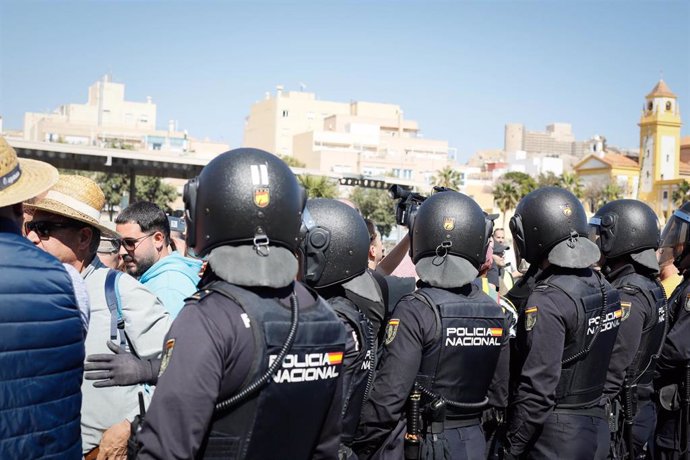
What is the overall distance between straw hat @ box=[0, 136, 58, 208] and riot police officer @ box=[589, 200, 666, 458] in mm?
4465

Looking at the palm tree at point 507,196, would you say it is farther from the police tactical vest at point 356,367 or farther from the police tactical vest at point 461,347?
the police tactical vest at point 356,367

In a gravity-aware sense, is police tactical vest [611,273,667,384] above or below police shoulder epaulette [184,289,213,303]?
below

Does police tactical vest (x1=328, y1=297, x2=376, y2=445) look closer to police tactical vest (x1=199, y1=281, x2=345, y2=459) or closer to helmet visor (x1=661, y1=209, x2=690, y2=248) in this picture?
police tactical vest (x1=199, y1=281, x2=345, y2=459)

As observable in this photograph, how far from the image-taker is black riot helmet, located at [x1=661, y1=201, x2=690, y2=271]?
7074 mm

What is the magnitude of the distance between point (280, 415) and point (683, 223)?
5528 millimetres

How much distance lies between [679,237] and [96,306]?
5.43m

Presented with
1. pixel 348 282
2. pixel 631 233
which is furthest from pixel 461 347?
pixel 631 233

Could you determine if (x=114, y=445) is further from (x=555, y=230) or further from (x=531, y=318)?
(x=555, y=230)

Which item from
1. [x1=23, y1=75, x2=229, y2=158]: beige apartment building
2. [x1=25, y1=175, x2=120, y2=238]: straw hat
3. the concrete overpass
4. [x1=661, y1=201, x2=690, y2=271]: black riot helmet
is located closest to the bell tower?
[x1=23, y1=75, x2=229, y2=158]: beige apartment building

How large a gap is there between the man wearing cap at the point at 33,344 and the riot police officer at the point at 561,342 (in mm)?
3005

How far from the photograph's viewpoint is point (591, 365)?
528 centimetres

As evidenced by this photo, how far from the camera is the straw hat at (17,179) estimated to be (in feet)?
9.71

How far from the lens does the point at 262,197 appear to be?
3076 mm

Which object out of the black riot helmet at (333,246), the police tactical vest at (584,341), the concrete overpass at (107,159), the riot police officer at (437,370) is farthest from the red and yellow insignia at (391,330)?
the concrete overpass at (107,159)
